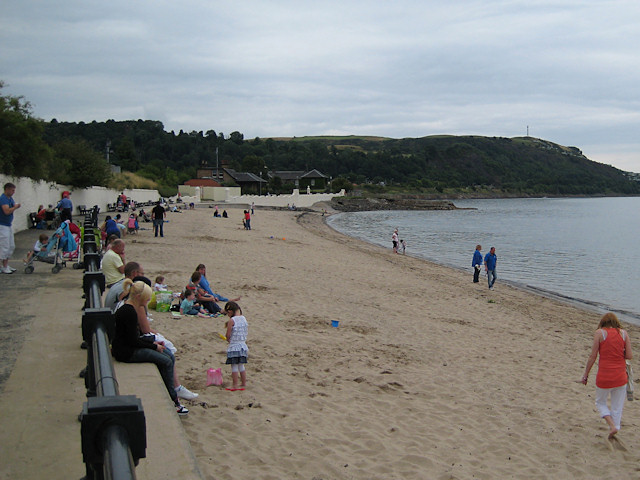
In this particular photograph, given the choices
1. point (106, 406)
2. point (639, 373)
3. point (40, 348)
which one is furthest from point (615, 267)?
point (106, 406)

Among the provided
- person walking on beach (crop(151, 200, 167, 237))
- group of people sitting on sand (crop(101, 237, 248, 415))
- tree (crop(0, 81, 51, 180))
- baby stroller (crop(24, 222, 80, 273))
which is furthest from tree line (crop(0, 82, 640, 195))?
group of people sitting on sand (crop(101, 237, 248, 415))

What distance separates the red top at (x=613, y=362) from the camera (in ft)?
21.4

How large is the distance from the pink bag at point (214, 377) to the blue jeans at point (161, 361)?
3.91 feet

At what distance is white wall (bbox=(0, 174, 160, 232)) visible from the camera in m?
20.2

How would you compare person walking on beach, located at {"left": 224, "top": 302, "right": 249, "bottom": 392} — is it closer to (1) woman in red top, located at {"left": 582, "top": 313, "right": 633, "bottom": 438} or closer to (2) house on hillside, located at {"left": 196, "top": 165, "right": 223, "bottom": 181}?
(1) woman in red top, located at {"left": 582, "top": 313, "right": 633, "bottom": 438}

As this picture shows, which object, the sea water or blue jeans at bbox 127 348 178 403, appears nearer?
blue jeans at bbox 127 348 178 403

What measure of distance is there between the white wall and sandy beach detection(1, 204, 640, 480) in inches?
302

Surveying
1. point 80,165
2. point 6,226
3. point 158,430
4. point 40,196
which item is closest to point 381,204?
point 80,165

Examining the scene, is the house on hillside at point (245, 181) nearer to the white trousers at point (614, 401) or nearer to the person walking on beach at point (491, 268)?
the person walking on beach at point (491, 268)

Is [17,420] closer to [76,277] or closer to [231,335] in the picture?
[231,335]

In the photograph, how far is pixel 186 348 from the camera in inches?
337

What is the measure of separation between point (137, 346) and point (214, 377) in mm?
1477

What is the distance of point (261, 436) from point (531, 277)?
882 inches

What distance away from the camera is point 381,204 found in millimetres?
110688
